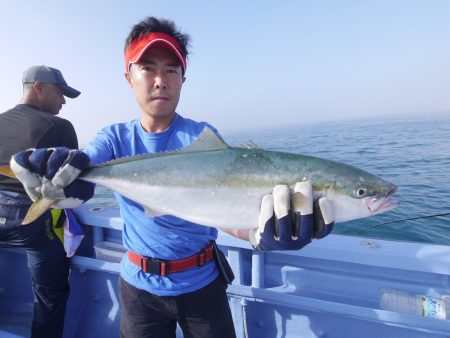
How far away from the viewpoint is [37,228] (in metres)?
3.50

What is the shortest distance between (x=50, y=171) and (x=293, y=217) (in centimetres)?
183

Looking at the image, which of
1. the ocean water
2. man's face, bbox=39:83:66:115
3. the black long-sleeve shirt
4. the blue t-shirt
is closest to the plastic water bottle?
the ocean water

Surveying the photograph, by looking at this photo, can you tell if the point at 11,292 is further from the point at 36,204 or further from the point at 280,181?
the point at 280,181

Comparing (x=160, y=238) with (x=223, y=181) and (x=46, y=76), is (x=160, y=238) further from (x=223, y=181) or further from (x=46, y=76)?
(x=46, y=76)

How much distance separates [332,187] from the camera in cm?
210

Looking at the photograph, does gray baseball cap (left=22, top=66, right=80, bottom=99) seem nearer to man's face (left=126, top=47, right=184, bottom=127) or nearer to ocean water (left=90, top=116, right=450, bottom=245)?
man's face (left=126, top=47, right=184, bottom=127)

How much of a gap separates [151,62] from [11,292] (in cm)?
455

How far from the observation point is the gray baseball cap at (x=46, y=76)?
4.27 meters

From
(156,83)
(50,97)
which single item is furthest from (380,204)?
(50,97)

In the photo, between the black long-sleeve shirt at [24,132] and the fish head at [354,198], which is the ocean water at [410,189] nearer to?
the fish head at [354,198]

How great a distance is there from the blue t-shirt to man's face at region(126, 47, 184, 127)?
0.18m

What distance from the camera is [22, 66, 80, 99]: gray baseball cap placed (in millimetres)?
4266

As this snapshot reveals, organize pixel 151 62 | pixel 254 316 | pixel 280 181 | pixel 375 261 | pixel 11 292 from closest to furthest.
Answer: pixel 280 181 → pixel 151 62 → pixel 375 261 → pixel 254 316 → pixel 11 292

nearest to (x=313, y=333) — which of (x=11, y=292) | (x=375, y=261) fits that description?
(x=375, y=261)
